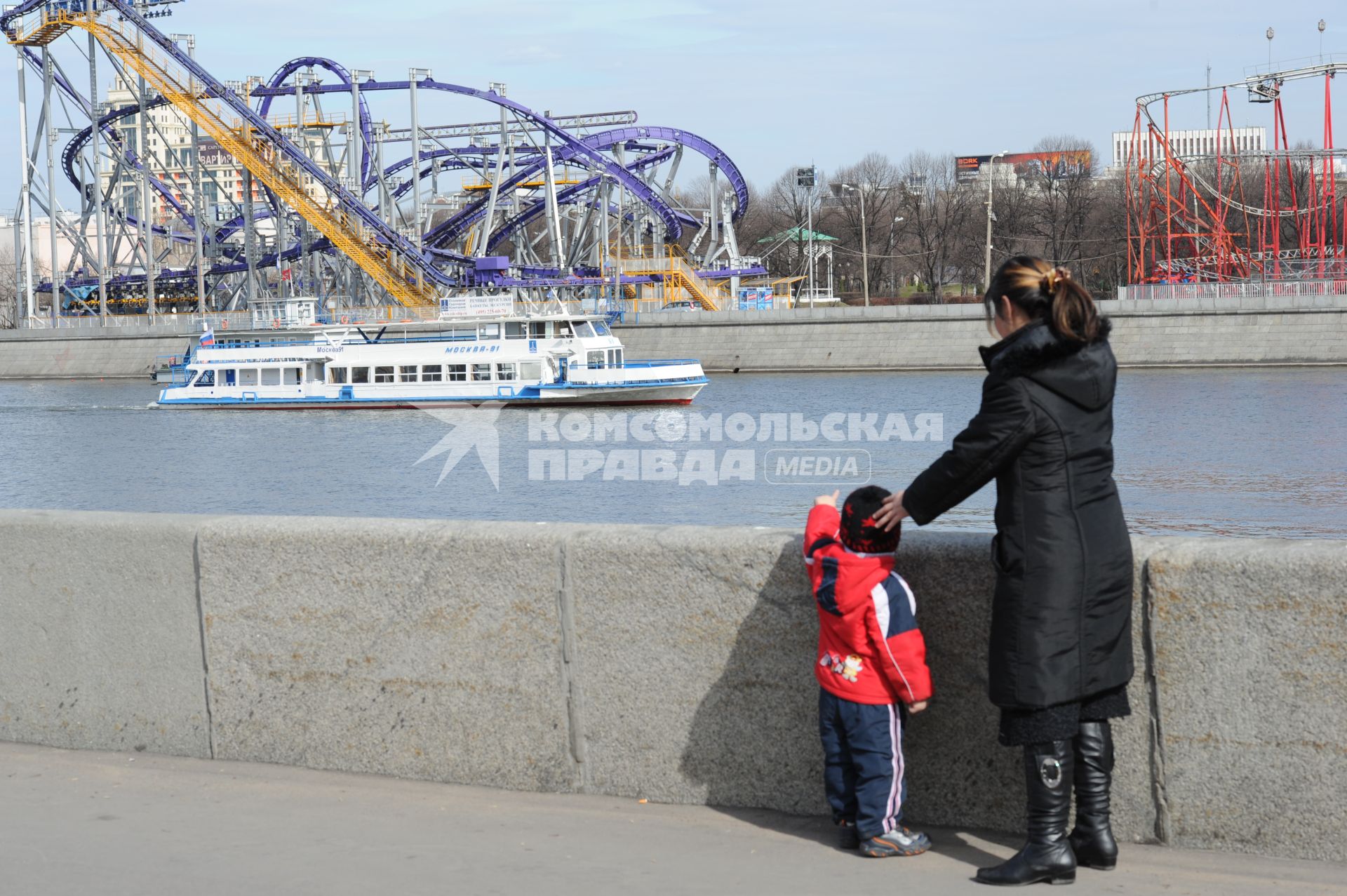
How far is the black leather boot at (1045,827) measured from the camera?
335cm

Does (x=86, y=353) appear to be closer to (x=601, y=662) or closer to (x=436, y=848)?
(x=601, y=662)

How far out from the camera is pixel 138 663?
4.58 m

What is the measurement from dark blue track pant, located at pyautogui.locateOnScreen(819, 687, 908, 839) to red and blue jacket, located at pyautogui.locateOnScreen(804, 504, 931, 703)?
46 mm

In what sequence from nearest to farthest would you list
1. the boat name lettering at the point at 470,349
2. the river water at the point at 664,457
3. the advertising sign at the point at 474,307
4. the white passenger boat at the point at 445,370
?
the river water at the point at 664,457 → the white passenger boat at the point at 445,370 → the boat name lettering at the point at 470,349 → the advertising sign at the point at 474,307

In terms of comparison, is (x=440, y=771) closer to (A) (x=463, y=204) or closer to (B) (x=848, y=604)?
(B) (x=848, y=604)

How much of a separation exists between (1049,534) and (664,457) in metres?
24.4

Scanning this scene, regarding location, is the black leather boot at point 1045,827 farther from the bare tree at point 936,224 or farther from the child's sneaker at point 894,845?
the bare tree at point 936,224

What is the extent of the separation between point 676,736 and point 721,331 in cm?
4969

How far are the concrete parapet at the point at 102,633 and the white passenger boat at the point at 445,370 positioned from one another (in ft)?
108

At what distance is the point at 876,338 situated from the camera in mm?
51688

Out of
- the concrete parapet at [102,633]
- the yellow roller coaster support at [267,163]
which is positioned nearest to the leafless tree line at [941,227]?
the yellow roller coaster support at [267,163]

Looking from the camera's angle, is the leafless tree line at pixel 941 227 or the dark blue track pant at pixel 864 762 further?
the leafless tree line at pixel 941 227

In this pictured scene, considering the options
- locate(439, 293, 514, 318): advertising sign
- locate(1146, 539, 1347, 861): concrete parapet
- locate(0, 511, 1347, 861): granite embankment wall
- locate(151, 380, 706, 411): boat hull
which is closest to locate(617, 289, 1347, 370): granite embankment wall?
locate(151, 380, 706, 411): boat hull

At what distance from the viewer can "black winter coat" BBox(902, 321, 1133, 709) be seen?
328 centimetres
